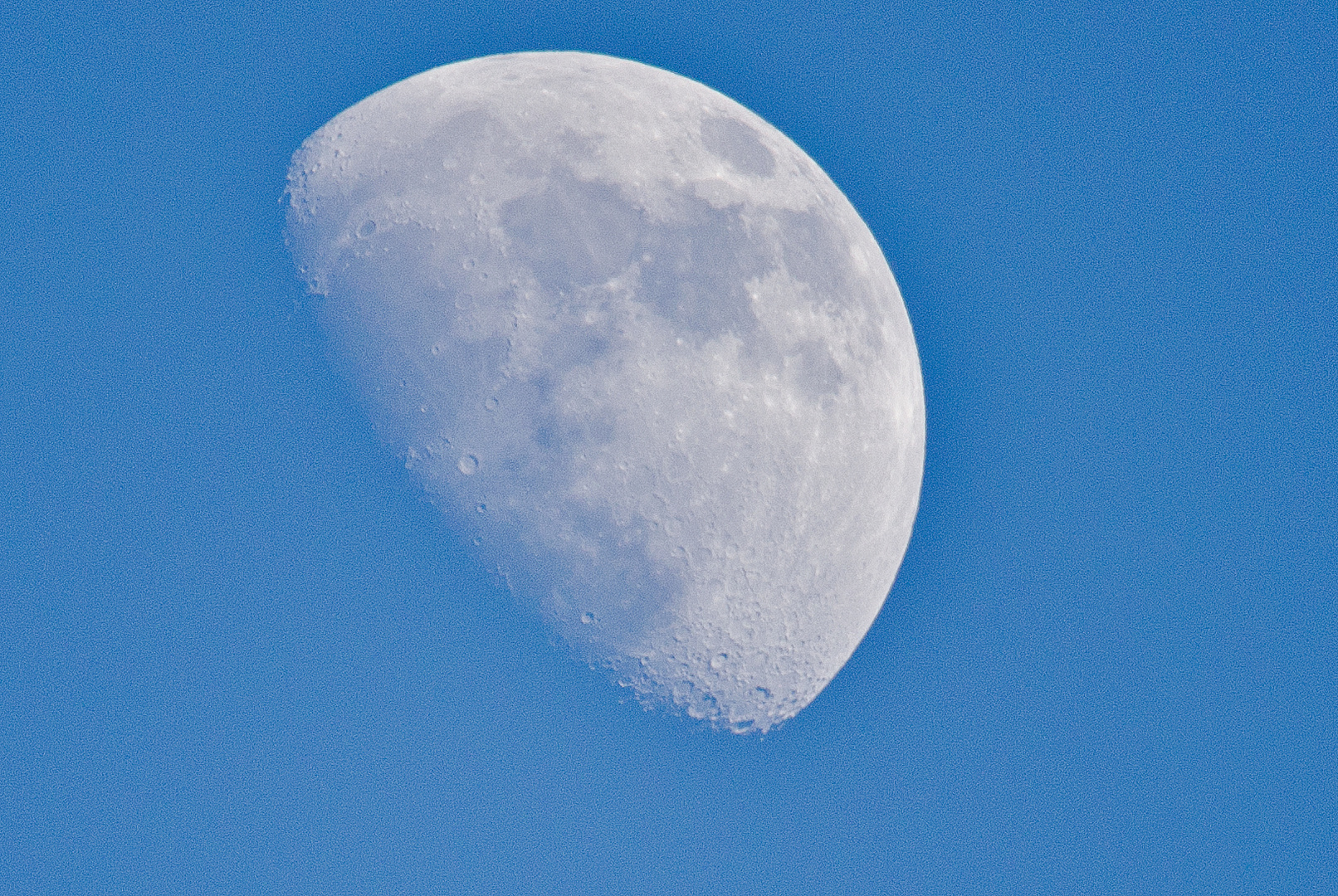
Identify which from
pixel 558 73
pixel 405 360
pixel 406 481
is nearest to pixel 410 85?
pixel 558 73

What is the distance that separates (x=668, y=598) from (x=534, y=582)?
0.67 m

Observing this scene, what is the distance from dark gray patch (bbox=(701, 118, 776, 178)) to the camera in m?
6.18

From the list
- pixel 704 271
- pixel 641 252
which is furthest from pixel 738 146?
pixel 641 252

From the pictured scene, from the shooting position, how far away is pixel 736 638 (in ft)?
19.4

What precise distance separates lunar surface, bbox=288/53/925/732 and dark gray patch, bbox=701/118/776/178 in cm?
2

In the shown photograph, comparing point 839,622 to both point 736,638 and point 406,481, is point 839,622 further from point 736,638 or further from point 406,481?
point 406,481

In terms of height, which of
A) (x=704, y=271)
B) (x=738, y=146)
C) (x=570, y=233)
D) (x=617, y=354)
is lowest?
(x=617, y=354)

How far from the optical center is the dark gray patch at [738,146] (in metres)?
6.18

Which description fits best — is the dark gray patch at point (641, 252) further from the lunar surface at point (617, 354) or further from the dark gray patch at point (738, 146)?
the dark gray patch at point (738, 146)

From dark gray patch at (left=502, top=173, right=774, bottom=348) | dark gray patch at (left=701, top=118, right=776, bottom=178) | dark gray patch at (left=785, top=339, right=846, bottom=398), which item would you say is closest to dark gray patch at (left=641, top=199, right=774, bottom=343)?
dark gray patch at (left=502, top=173, right=774, bottom=348)

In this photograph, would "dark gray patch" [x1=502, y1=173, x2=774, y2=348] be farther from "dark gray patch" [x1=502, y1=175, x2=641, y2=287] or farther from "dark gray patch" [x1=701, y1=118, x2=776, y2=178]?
"dark gray patch" [x1=701, y1=118, x2=776, y2=178]

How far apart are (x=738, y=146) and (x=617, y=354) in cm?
164

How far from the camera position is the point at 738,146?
6.30m

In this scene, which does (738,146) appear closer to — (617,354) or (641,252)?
(641,252)
